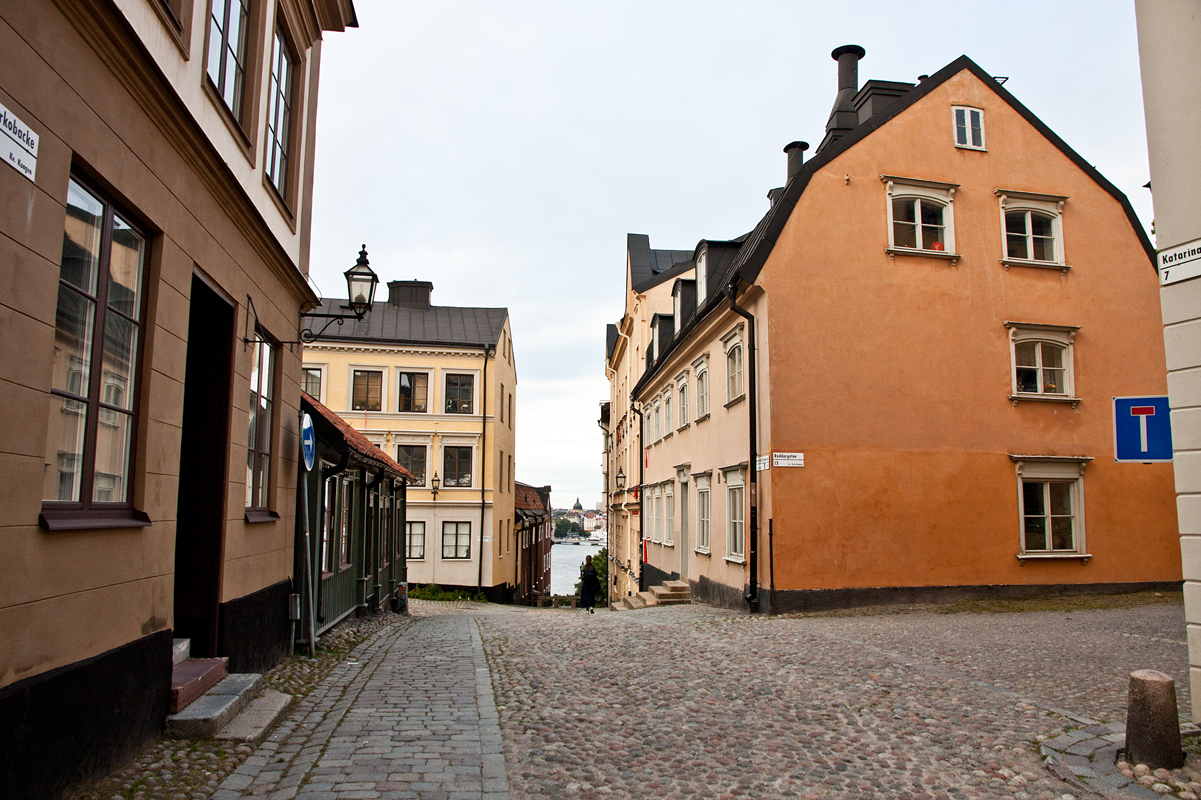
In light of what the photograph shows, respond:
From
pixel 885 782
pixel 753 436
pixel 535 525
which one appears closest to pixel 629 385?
pixel 535 525

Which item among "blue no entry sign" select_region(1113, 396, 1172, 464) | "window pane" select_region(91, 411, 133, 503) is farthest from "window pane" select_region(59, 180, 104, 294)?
"blue no entry sign" select_region(1113, 396, 1172, 464)

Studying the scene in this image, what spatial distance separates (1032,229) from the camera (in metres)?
16.8

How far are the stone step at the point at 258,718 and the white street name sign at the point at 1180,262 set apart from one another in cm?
689

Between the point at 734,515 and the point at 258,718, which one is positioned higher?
the point at 734,515

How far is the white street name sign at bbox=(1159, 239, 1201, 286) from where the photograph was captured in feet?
19.5

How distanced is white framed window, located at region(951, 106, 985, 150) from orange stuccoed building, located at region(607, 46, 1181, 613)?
5 cm

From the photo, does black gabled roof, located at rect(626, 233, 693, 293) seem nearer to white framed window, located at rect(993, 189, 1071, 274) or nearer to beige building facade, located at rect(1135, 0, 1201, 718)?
white framed window, located at rect(993, 189, 1071, 274)

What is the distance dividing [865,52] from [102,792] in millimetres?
20057

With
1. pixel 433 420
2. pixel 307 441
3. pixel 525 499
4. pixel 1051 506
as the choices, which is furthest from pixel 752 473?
pixel 525 499

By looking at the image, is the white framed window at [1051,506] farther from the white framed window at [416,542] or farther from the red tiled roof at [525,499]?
the red tiled roof at [525,499]

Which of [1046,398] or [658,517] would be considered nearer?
[1046,398]

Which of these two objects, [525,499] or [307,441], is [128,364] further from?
[525,499]

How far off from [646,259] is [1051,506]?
72.7 feet

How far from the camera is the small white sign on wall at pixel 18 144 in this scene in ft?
12.5
